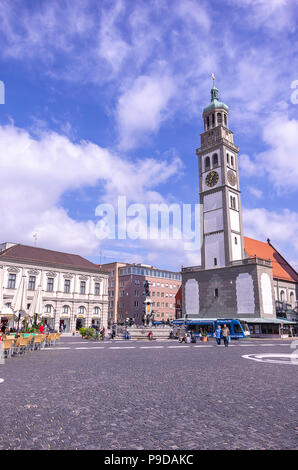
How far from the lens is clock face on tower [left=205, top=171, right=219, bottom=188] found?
2178 inches

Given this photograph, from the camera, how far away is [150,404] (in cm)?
673

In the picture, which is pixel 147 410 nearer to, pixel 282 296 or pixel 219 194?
pixel 219 194

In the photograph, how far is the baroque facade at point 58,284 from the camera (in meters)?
50.3

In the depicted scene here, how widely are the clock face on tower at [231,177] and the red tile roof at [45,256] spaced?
27195mm

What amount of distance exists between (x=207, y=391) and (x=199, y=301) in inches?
1845

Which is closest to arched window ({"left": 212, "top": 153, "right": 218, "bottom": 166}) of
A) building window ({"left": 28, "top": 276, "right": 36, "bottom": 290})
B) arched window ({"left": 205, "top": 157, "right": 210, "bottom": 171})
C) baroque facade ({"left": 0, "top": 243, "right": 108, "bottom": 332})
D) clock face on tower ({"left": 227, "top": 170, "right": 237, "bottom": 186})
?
arched window ({"left": 205, "top": 157, "right": 210, "bottom": 171})

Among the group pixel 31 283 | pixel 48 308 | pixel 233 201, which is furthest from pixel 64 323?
pixel 233 201

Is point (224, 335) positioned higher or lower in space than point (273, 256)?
lower

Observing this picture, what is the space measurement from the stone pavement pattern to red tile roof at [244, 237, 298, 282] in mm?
48288

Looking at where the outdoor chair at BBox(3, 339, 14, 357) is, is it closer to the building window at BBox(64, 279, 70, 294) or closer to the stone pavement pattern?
Result: the stone pavement pattern

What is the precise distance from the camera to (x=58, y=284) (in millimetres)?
54500

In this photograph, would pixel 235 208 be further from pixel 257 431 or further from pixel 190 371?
pixel 257 431

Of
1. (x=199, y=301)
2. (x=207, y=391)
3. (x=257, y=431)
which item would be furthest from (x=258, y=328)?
(x=257, y=431)

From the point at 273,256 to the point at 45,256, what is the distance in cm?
4218
